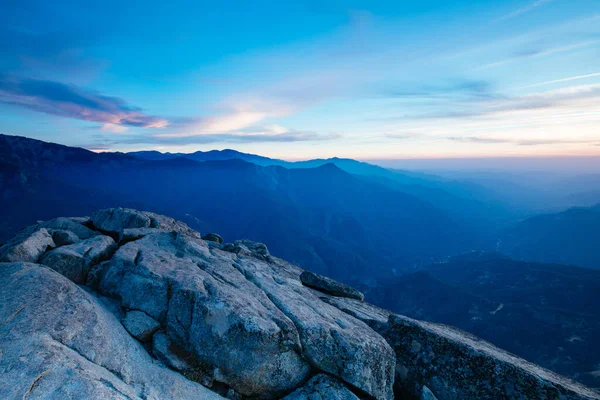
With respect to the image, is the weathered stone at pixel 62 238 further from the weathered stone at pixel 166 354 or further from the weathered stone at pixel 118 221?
Result: the weathered stone at pixel 166 354

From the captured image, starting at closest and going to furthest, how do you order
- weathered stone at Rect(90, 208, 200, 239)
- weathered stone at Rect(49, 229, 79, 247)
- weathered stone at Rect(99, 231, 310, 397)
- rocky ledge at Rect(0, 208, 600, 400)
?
rocky ledge at Rect(0, 208, 600, 400) → weathered stone at Rect(99, 231, 310, 397) → weathered stone at Rect(49, 229, 79, 247) → weathered stone at Rect(90, 208, 200, 239)

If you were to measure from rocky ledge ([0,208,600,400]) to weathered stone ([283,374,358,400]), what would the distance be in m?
0.05

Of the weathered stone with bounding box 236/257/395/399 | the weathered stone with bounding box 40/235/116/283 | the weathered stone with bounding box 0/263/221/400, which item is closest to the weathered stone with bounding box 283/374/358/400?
the weathered stone with bounding box 236/257/395/399

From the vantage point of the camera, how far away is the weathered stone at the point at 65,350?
8961 millimetres

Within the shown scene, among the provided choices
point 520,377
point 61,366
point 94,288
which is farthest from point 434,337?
point 94,288

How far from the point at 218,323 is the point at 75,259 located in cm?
1057

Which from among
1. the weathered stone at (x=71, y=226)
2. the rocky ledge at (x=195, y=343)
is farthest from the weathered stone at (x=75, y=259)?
the weathered stone at (x=71, y=226)

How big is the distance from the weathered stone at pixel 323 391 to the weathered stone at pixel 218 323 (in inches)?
24.2

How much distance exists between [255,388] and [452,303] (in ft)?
631

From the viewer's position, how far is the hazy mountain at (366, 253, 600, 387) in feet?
352

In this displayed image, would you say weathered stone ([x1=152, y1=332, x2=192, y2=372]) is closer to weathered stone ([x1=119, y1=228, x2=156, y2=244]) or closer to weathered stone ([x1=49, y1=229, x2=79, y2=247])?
weathered stone ([x1=119, y1=228, x2=156, y2=244])

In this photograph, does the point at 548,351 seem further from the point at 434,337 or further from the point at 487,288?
the point at 434,337

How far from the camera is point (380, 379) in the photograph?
14578 millimetres

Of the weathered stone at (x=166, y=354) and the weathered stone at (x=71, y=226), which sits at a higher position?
the weathered stone at (x=71, y=226)
